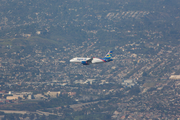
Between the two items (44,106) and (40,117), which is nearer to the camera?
(40,117)

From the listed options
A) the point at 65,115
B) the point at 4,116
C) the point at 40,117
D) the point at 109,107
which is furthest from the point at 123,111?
the point at 4,116

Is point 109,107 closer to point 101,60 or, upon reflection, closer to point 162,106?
point 162,106

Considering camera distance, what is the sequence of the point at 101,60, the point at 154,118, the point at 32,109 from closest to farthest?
1. the point at 101,60
2. the point at 154,118
3. the point at 32,109

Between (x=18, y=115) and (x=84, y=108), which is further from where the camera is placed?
(x=84, y=108)

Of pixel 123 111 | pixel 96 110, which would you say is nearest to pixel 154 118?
pixel 123 111

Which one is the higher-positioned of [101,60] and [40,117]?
[101,60]

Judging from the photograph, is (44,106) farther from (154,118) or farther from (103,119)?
(154,118)

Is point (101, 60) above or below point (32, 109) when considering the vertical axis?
above

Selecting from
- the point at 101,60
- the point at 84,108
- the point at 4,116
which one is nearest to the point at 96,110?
the point at 84,108

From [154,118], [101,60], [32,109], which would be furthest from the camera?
[32,109]
